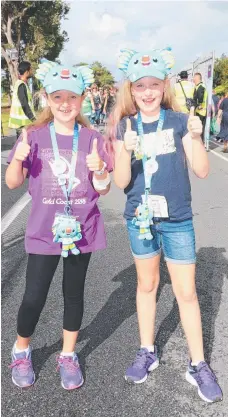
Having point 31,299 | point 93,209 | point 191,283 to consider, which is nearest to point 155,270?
point 191,283

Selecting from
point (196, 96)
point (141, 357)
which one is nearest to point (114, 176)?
point (141, 357)

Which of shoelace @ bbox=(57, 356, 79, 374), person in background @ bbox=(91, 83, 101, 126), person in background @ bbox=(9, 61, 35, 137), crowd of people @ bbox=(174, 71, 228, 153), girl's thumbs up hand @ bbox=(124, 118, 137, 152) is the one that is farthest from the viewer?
person in background @ bbox=(91, 83, 101, 126)

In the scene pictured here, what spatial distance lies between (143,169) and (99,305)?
1385mm

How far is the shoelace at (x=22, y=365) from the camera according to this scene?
2.39 meters

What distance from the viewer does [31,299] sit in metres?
2.32

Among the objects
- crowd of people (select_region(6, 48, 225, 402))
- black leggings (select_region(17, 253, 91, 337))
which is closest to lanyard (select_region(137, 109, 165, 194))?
crowd of people (select_region(6, 48, 225, 402))

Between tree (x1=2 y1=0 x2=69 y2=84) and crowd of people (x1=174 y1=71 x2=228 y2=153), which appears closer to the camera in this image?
crowd of people (x1=174 y1=71 x2=228 y2=153)

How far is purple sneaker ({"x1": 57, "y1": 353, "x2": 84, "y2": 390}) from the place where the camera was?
7.68 ft

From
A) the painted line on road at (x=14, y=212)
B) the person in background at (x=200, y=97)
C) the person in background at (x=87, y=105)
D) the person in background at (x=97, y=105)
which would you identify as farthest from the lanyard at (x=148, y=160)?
the person in background at (x=97, y=105)

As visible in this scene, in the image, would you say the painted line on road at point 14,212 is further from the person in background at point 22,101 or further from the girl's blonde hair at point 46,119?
the girl's blonde hair at point 46,119

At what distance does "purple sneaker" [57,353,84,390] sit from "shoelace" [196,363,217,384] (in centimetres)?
61

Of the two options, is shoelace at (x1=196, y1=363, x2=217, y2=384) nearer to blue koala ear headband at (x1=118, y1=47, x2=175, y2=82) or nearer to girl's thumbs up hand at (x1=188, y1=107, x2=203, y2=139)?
girl's thumbs up hand at (x1=188, y1=107, x2=203, y2=139)

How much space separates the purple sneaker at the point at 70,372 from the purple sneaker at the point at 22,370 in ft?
0.52

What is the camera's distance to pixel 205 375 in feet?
7.59
